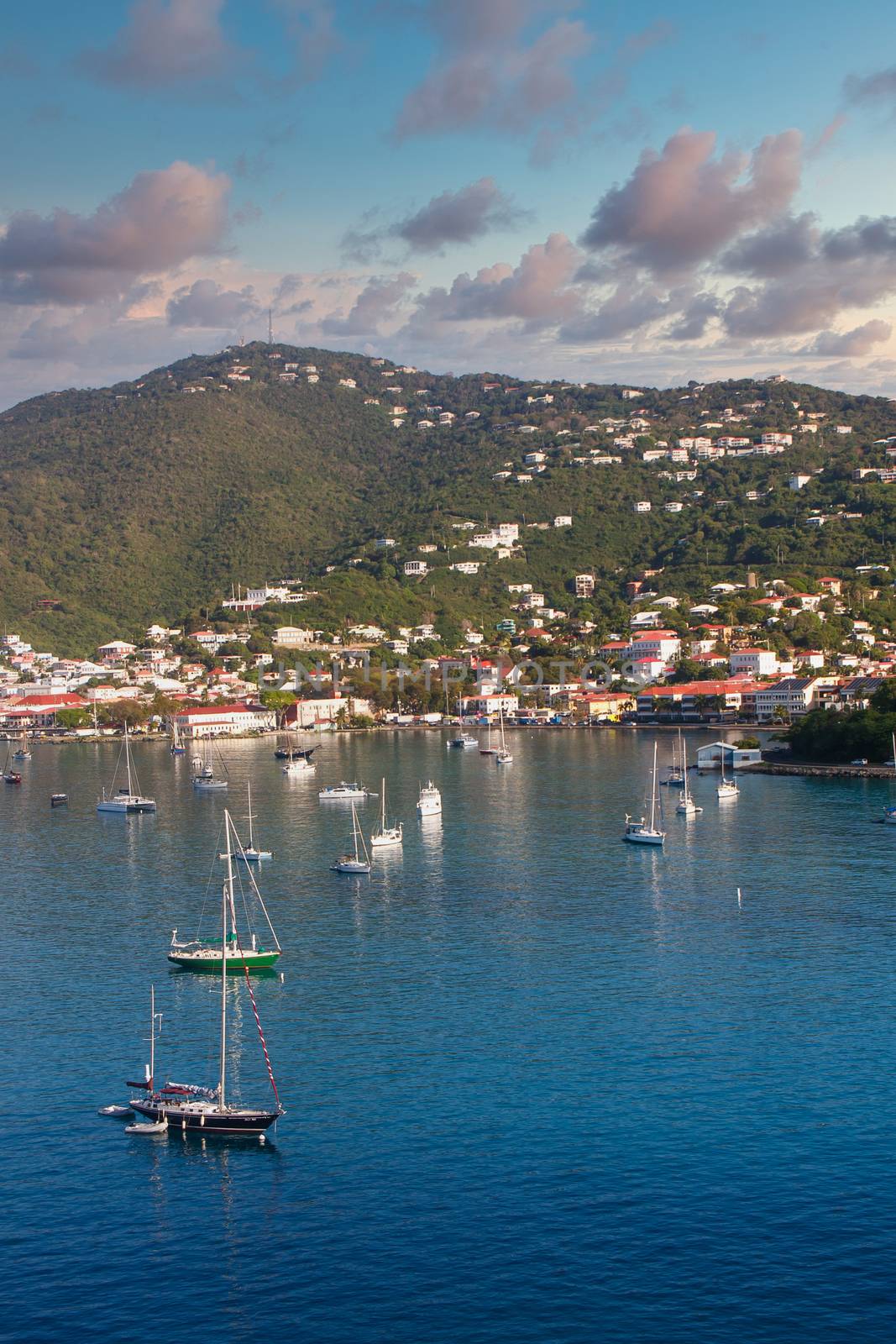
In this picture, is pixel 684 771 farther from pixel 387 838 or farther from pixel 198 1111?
pixel 198 1111

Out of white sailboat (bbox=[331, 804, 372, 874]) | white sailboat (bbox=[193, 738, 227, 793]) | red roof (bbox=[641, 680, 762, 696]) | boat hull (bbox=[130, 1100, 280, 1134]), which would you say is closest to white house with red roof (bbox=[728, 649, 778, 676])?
red roof (bbox=[641, 680, 762, 696])

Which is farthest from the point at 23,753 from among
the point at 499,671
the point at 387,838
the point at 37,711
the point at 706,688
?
the point at 706,688

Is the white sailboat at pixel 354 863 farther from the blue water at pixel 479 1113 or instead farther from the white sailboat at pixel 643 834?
the white sailboat at pixel 643 834

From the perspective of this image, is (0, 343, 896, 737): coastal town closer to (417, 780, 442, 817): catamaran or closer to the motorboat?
the motorboat

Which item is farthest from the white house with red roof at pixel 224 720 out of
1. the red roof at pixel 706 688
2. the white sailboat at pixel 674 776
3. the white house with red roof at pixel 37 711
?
the white sailboat at pixel 674 776

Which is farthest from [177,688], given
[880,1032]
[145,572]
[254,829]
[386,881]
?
[880,1032]
